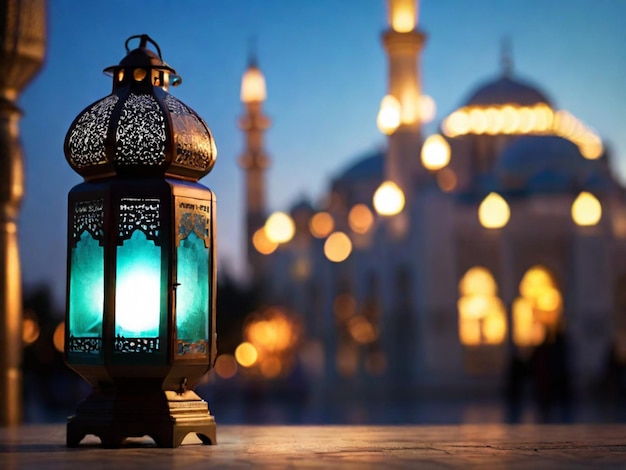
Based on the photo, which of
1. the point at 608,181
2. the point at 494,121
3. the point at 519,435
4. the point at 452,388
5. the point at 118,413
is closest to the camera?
the point at 118,413

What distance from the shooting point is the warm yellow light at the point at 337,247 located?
34.7 meters

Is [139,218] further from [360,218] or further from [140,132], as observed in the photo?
[360,218]

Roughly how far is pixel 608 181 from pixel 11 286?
78.9 ft

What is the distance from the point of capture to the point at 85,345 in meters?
5.24

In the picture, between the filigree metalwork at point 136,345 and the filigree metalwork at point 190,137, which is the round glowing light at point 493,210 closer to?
the filigree metalwork at point 190,137

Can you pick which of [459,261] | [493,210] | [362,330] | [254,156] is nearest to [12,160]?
[493,210]

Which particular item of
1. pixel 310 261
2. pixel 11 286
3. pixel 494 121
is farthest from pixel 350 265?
pixel 11 286

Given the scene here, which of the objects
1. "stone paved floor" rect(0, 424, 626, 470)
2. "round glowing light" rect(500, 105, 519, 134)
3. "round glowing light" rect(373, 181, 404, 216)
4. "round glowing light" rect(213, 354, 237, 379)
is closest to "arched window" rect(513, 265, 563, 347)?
"round glowing light" rect(373, 181, 404, 216)

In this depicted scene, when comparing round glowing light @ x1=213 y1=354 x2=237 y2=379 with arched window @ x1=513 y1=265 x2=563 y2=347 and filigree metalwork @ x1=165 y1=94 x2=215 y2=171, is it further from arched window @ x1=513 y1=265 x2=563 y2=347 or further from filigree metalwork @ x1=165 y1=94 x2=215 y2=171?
filigree metalwork @ x1=165 y1=94 x2=215 y2=171

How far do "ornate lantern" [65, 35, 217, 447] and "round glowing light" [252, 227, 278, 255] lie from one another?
40.4m

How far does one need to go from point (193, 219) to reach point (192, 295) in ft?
1.17

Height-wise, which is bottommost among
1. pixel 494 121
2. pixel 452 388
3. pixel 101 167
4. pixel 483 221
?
pixel 452 388

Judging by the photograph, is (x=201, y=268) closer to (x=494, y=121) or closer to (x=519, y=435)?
(x=519, y=435)

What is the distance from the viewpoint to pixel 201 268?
5465 millimetres
